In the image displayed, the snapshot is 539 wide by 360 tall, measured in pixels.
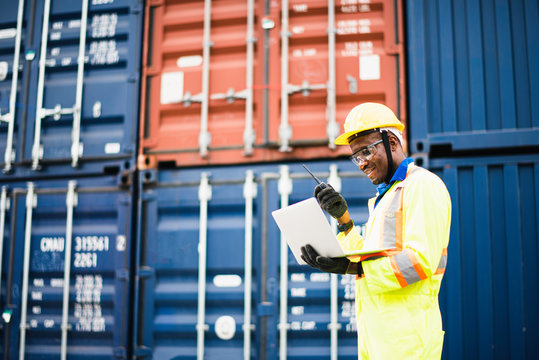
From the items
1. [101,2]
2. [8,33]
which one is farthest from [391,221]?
[8,33]

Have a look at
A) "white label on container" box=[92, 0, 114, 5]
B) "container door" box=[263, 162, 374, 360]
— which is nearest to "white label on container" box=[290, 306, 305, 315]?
"container door" box=[263, 162, 374, 360]

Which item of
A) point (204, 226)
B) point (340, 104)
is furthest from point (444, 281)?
point (204, 226)

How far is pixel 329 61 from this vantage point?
13.7 feet

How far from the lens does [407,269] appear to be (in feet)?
6.91

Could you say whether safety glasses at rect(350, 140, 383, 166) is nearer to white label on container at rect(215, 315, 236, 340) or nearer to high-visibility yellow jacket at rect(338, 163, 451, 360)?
high-visibility yellow jacket at rect(338, 163, 451, 360)

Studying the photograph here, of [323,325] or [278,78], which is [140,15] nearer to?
[278,78]

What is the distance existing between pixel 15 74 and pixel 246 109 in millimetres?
2330

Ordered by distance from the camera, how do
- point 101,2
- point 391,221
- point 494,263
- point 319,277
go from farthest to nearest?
1. point 101,2
2. point 319,277
3. point 494,263
4. point 391,221

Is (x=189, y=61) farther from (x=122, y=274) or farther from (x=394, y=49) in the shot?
(x=122, y=274)

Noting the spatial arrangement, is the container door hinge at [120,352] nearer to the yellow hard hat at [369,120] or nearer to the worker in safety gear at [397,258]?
the worker in safety gear at [397,258]

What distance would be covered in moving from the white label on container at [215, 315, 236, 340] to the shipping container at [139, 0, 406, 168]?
1297 mm

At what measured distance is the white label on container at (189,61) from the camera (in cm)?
452

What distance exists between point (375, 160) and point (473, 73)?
2114 mm

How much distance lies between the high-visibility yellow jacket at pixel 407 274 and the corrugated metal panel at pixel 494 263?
5.45 feet
